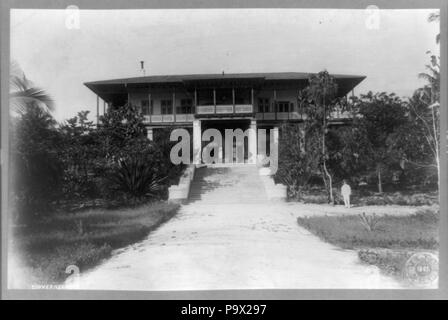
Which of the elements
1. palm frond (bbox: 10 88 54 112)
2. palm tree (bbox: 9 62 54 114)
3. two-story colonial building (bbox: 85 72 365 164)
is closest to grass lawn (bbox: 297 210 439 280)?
palm frond (bbox: 10 88 54 112)

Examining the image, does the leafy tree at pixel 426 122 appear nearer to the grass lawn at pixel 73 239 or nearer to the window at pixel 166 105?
the grass lawn at pixel 73 239

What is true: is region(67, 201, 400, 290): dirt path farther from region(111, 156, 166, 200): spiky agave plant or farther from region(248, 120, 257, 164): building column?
region(248, 120, 257, 164): building column

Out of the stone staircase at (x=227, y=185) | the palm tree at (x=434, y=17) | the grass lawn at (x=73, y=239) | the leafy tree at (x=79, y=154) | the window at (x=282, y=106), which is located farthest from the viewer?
the window at (x=282, y=106)

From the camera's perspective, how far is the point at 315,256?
6684 mm

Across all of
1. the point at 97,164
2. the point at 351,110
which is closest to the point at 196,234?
the point at 97,164

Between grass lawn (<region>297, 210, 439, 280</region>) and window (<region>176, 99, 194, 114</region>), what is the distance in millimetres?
12614

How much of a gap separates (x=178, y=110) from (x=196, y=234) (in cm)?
1295

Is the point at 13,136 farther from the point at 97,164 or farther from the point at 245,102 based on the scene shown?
the point at 245,102

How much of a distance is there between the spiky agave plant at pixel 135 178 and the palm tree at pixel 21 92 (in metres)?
3.02

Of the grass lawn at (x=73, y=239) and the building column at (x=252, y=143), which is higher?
the building column at (x=252, y=143)

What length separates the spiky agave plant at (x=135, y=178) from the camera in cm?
986

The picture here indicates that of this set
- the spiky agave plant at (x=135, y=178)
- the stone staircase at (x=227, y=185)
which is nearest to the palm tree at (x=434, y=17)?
the stone staircase at (x=227, y=185)

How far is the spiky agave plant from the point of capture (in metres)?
9.86
